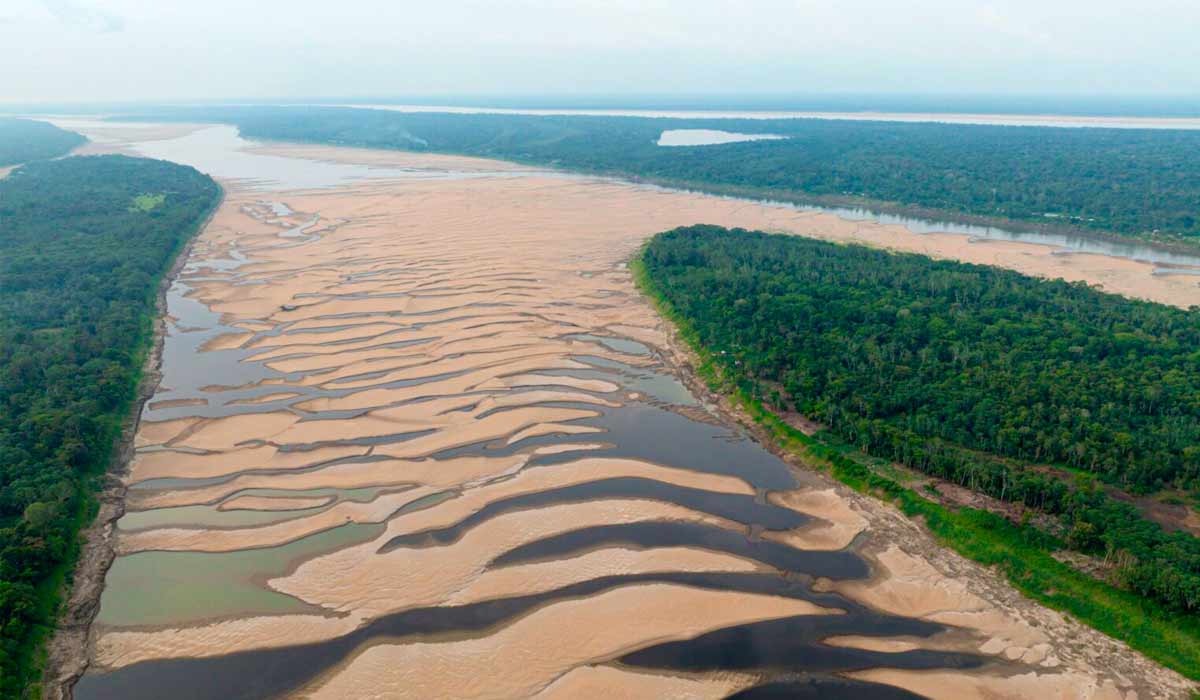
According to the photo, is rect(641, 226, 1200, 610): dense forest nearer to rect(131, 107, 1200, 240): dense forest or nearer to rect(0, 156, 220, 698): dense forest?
rect(0, 156, 220, 698): dense forest

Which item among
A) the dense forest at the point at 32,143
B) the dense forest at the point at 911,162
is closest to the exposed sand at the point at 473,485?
the dense forest at the point at 911,162

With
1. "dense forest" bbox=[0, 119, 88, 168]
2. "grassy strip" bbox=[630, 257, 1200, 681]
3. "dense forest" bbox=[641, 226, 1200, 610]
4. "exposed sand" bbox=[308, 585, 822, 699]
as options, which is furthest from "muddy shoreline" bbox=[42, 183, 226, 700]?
"dense forest" bbox=[0, 119, 88, 168]

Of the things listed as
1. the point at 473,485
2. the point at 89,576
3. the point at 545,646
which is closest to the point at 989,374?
the point at 473,485

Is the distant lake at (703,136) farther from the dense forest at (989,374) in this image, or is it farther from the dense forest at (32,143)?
the dense forest at (32,143)

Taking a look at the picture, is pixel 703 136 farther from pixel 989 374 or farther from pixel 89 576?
pixel 89 576

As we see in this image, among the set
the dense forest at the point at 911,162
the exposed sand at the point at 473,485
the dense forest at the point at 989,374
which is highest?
the dense forest at the point at 911,162

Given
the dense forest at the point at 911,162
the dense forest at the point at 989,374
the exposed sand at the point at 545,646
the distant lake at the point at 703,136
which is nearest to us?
the exposed sand at the point at 545,646
